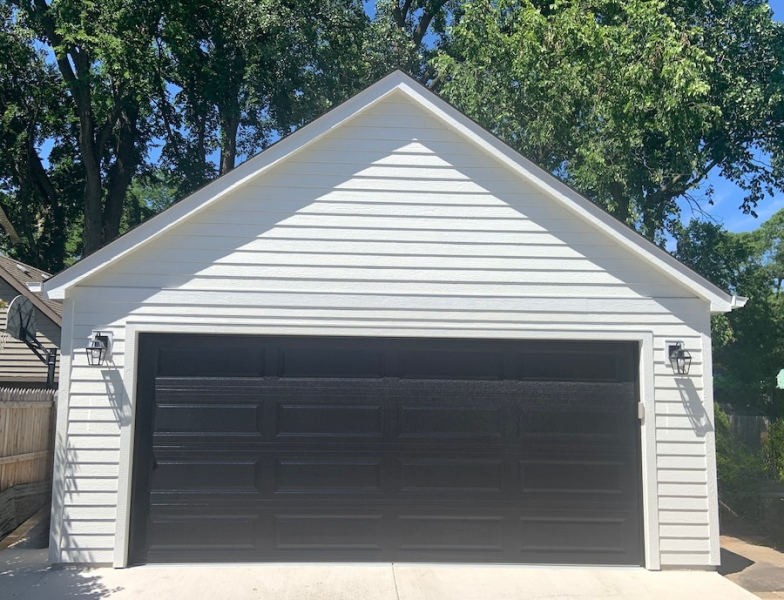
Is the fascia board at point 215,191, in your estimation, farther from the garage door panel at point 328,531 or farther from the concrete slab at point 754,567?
the concrete slab at point 754,567

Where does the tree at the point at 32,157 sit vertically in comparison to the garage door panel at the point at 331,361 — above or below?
above

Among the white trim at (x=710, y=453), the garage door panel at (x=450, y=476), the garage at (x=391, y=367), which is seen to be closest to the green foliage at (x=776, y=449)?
the white trim at (x=710, y=453)

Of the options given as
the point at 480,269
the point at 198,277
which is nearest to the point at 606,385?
the point at 480,269

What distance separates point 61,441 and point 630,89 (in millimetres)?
9971

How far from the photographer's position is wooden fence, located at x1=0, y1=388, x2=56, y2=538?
8477 millimetres

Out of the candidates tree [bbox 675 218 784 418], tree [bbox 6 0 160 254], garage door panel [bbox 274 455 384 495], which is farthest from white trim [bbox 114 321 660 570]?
tree [bbox 6 0 160 254]

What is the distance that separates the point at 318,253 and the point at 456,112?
6.63 feet

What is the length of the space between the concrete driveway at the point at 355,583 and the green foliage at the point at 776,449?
329cm

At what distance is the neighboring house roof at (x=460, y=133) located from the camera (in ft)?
22.7

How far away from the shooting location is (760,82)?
14078 mm

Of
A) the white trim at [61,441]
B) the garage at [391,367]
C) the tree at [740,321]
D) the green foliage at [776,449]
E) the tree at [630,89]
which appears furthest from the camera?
the tree at [740,321]

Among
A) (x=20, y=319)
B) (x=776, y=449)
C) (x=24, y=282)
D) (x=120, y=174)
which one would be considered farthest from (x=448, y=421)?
(x=120, y=174)

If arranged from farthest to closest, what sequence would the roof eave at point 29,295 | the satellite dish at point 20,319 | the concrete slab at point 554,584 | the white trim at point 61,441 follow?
the roof eave at point 29,295
the satellite dish at point 20,319
the white trim at point 61,441
the concrete slab at point 554,584

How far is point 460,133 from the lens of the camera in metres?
7.29
